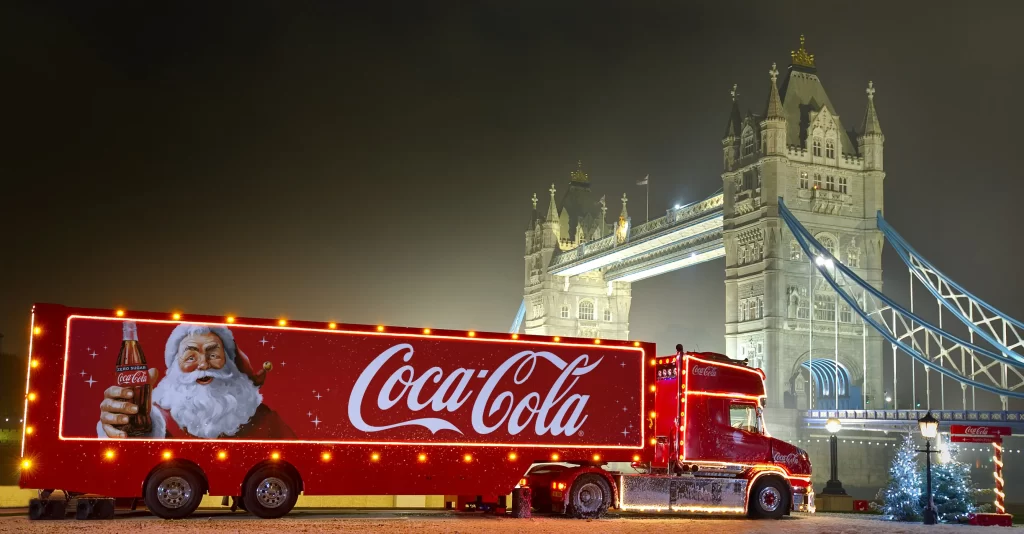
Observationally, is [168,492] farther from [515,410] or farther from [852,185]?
[852,185]

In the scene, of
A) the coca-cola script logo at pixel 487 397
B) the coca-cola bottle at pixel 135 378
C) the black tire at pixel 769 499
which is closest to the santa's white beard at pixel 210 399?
the coca-cola bottle at pixel 135 378

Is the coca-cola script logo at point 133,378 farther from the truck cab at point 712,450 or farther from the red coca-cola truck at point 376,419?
the truck cab at point 712,450

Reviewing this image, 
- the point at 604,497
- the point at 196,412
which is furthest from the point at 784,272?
the point at 196,412

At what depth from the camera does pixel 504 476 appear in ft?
66.9

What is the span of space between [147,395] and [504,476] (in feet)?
20.9

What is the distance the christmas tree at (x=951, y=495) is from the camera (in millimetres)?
23672

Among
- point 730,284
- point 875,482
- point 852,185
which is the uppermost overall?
point 852,185

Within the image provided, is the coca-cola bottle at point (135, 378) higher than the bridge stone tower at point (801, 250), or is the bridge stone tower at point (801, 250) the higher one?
the bridge stone tower at point (801, 250)

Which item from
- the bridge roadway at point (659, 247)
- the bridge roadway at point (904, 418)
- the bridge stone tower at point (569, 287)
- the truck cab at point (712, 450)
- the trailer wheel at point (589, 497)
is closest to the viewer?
the trailer wheel at point (589, 497)

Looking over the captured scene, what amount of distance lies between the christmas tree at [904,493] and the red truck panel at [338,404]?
21.6ft

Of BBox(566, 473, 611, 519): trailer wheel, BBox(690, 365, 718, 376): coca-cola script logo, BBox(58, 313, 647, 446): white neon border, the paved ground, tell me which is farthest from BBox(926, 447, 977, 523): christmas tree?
BBox(566, 473, 611, 519): trailer wheel

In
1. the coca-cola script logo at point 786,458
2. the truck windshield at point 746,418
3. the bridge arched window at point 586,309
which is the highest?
the bridge arched window at point 586,309

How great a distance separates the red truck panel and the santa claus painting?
0.02 meters

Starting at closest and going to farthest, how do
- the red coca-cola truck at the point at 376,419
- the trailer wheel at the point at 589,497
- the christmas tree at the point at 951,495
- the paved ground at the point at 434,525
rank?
the paved ground at the point at 434,525 → the red coca-cola truck at the point at 376,419 → the trailer wheel at the point at 589,497 → the christmas tree at the point at 951,495
